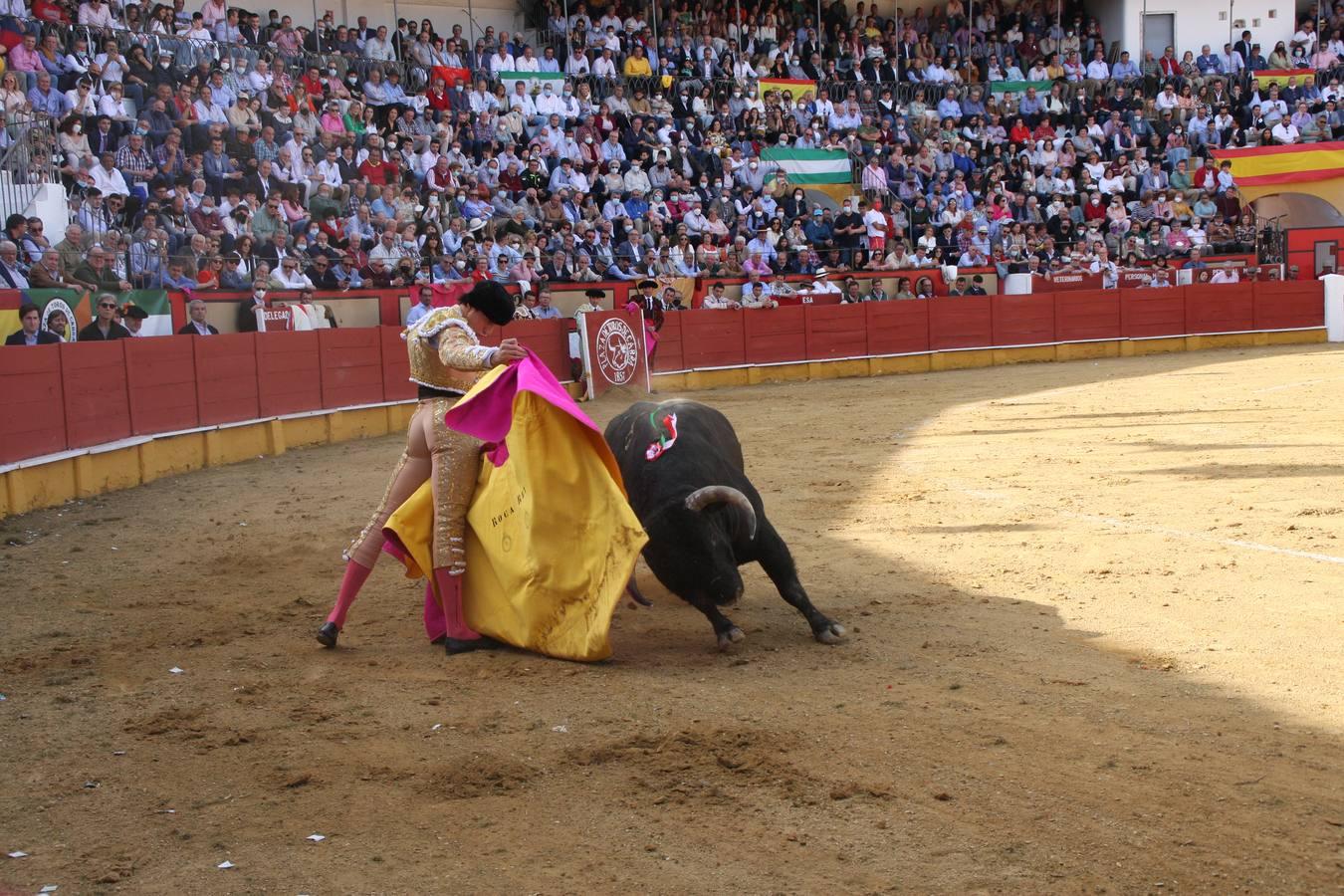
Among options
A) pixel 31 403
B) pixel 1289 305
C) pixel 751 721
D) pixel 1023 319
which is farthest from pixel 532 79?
pixel 751 721

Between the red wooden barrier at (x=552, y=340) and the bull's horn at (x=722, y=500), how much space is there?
10168mm

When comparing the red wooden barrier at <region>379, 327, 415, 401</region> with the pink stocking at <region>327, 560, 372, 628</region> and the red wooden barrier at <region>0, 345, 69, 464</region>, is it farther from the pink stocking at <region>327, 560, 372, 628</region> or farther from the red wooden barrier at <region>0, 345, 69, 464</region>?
the pink stocking at <region>327, 560, 372, 628</region>

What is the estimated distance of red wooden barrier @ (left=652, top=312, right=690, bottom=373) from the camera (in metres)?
16.5

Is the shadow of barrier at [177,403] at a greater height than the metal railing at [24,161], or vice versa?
the metal railing at [24,161]

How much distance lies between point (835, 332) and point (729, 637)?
14.0m

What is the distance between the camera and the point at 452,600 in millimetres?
4578

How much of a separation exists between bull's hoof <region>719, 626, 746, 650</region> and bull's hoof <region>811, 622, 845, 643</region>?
27 cm

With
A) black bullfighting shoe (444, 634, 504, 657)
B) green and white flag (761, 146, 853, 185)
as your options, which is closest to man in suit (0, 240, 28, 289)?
black bullfighting shoe (444, 634, 504, 657)

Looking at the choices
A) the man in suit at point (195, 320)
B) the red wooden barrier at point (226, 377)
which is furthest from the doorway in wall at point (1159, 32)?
the man in suit at point (195, 320)

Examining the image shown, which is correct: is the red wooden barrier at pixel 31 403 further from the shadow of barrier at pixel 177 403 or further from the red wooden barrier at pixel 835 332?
the red wooden barrier at pixel 835 332

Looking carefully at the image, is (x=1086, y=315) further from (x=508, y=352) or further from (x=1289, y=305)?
(x=508, y=352)

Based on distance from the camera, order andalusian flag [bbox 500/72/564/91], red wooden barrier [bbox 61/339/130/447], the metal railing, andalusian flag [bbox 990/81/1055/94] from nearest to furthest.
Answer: red wooden barrier [bbox 61/339/130/447] → the metal railing → andalusian flag [bbox 500/72/564/91] → andalusian flag [bbox 990/81/1055/94]

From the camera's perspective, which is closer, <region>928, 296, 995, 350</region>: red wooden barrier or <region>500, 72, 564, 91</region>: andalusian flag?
<region>500, 72, 564, 91</region>: andalusian flag

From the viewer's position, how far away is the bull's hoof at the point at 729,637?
446cm
